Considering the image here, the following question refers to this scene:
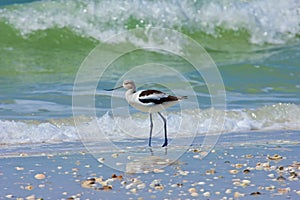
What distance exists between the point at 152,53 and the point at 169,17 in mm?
1321

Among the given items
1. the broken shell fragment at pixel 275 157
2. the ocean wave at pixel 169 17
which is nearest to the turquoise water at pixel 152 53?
the ocean wave at pixel 169 17

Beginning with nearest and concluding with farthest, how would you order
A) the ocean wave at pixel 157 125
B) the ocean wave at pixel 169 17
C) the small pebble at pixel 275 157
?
1. the small pebble at pixel 275 157
2. the ocean wave at pixel 157 125
3. the ocean wave at pixel 169 17

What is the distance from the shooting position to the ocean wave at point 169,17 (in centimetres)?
1530

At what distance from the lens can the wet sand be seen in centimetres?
511

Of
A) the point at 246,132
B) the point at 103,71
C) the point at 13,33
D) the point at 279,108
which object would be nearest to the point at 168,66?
the point at 103,71

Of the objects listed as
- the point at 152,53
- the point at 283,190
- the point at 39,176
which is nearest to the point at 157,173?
the point at 39,176

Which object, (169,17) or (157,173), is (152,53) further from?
(157,173)

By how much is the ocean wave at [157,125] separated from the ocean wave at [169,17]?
6578mm

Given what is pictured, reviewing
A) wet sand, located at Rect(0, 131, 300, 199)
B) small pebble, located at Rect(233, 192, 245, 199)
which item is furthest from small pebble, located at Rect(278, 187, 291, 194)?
small pebble, located at Rect(233, 192, 245, 199)

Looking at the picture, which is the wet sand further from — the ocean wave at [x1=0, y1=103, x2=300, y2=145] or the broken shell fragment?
the ocean wave at [x1=0, y1=103, x2=300, y2=145]

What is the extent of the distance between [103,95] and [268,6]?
741 centimetres

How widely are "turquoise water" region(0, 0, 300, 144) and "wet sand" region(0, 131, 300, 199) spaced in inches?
60.2

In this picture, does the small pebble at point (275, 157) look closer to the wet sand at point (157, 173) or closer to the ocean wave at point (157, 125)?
the wet sand at point (157, 173)

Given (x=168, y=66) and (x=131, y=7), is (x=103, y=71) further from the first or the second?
(x=131, y=7)
